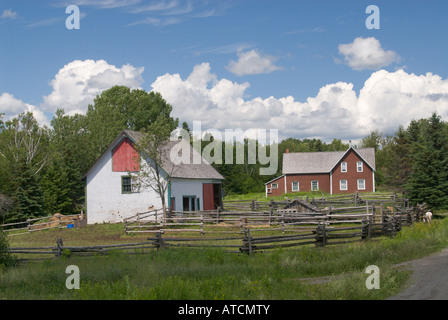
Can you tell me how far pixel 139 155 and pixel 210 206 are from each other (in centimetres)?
890

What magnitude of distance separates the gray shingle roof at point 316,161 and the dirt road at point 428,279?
42215mm

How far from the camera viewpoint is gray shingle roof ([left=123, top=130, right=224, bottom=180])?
3311 centimetres

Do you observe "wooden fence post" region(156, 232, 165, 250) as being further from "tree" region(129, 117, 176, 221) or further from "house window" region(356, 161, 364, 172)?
"house window" region(356, 161, 364, 172)

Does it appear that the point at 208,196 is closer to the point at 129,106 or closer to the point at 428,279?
the point at 428,279

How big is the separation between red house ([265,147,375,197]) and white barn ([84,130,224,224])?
2770 cm

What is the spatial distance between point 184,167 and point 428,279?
23.9m

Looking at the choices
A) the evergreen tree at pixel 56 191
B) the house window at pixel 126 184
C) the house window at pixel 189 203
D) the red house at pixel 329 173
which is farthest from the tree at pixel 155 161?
the red house at pixel 329 173

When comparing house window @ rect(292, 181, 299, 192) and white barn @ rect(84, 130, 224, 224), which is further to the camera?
house window @ rect(292, 181, 299, 192)

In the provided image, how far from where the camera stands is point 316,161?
2420 inches

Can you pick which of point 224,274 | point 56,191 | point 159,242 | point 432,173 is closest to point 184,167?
point 159,242

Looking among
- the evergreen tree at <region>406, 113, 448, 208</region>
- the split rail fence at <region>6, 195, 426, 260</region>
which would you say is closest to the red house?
the evergreen tree at <region>406, 113, 448, 208</region>

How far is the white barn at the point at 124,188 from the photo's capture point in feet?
108

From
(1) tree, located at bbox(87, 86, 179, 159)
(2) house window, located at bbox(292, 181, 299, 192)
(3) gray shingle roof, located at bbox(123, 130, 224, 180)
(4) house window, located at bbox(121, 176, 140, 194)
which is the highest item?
(1) tree, located at bbox(87, 86, 179, 159)

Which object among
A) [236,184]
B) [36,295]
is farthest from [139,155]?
[236,184]
